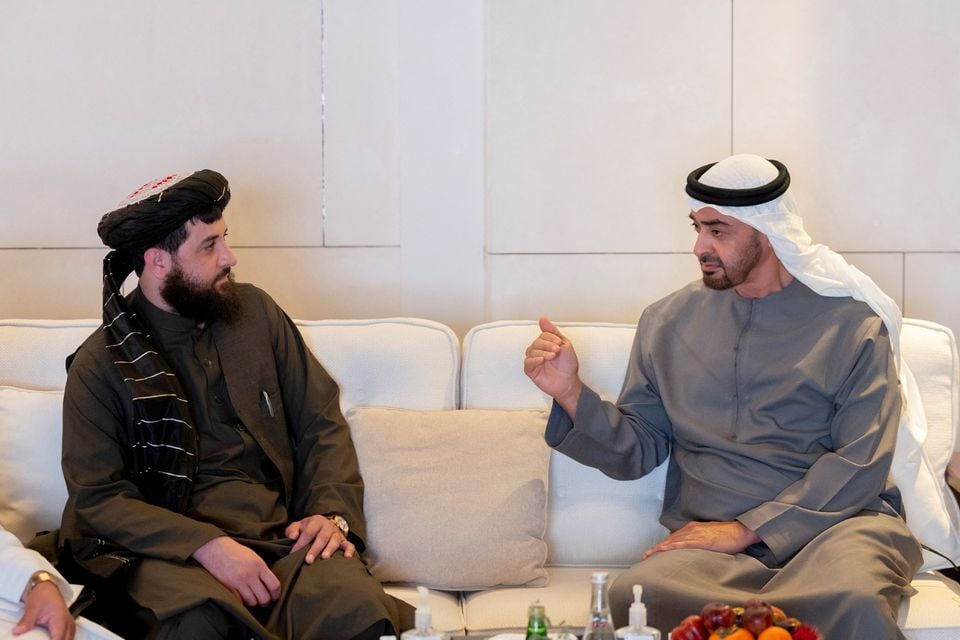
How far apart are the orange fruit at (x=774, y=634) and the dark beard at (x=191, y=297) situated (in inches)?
69.5

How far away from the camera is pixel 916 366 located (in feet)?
10.8

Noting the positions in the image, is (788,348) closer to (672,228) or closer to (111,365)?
(672,228)

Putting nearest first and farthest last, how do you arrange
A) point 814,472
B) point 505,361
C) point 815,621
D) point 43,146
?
point 815,621 → point 814,472 → point 505,361 → point 43,146

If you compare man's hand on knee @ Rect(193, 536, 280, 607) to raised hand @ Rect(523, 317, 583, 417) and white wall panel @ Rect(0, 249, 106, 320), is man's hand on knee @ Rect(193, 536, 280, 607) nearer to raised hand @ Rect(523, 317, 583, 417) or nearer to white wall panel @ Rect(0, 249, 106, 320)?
raised hand @ Rect(523, 317, 583, 417)

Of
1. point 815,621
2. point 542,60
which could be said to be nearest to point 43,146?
point 542,60

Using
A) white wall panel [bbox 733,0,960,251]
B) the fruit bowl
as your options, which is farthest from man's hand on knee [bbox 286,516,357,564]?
white wall panel [bbox 733,0,960,251]

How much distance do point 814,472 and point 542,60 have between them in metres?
1.68

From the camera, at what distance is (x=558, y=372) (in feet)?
10.2

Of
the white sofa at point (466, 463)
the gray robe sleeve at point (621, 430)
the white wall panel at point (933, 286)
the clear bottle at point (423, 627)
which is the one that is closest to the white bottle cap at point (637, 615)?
the clear bottle at point (423, 627)

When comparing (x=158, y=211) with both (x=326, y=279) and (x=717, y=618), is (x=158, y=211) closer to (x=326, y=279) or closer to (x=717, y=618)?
(x=326, y=279)

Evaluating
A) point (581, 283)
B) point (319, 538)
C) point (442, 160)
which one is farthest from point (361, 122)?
point (319, 538)

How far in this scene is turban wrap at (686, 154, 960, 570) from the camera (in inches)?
120

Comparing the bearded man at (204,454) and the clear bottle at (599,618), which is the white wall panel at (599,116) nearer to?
the bearded man at (204,454)

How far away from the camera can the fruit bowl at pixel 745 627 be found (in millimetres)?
1956
